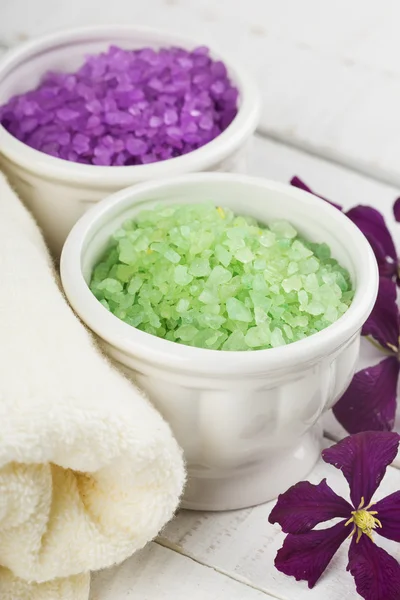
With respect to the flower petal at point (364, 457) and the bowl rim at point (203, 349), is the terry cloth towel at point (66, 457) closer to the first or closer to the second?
the bowl rim at point (203, 349)

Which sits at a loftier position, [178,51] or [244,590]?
[178,51]

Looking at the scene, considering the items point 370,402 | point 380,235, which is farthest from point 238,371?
point 380,235

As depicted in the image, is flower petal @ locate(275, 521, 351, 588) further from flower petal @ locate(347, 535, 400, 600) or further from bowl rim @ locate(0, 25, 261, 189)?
bowl rim @ locate(0, 25, 261, 189)

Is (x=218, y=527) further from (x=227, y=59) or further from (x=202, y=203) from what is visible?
(x=227, y=59)

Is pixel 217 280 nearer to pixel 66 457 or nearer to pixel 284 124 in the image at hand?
pixel 66 457

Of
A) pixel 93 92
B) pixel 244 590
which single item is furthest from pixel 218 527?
pixel 93 92

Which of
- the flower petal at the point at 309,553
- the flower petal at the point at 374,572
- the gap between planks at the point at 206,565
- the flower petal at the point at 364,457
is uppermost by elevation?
the flower petal at the point at 364,457

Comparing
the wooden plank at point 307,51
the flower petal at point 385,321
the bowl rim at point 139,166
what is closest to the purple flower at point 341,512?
the flower petal at point 385,321
